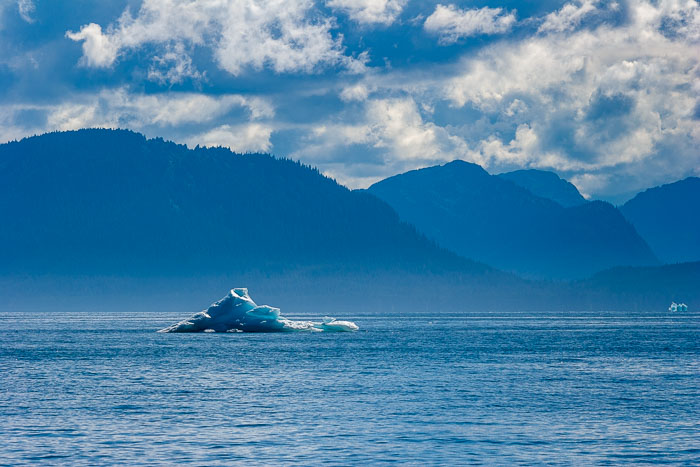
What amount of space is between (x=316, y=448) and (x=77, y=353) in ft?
253

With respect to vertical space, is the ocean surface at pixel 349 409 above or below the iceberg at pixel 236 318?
below

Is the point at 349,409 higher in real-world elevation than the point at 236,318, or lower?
lower

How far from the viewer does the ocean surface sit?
46.8 meters

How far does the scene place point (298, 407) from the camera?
62938 mm

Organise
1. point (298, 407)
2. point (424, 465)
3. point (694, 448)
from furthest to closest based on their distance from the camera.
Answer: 1. point (298, 407)
2. point (694, 448)
3. point (424, 465)

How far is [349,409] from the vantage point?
62.0 metres

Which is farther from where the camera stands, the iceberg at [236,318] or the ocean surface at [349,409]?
the iceberg at [236,318]

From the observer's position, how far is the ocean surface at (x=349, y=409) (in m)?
46.8

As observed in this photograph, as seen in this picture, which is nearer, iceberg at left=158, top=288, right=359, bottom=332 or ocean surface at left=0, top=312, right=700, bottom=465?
ocean surface at left=0, top=312, right=700, bottom=465

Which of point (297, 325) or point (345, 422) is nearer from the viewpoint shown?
point (345, 422)

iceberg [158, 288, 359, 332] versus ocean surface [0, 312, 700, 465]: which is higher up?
iceberg [158, 288, 359, 332]

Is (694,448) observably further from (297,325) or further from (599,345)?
(297,325)

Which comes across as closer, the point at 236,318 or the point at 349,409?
the point at 349,409

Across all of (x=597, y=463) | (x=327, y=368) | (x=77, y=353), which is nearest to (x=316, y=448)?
(x=597, y=463)
